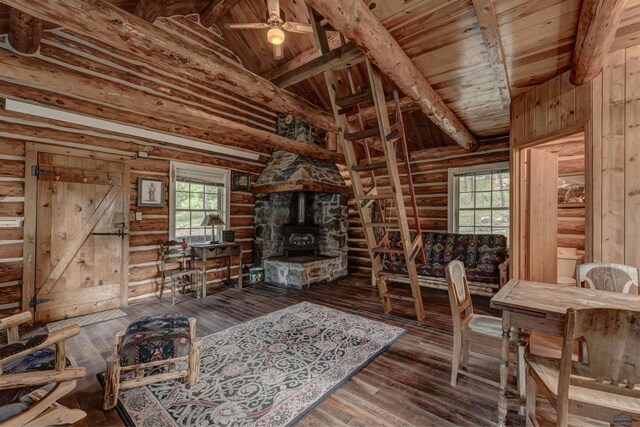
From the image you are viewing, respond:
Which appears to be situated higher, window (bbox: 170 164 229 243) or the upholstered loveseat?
window (bbox: 170 164 229 243)

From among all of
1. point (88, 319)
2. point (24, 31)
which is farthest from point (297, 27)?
point (88, 319)

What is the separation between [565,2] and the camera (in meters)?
1.99

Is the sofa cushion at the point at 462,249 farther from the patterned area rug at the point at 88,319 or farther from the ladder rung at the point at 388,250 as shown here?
the patterned area rug at the point at 88,319

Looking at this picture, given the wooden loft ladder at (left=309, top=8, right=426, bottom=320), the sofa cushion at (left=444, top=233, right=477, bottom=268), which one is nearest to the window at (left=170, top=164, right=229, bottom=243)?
the wooden loft ladder at (left=309, top=8, right=426, bottom=320)

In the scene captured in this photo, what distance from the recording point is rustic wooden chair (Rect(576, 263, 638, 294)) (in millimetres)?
2117

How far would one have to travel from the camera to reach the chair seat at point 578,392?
1295 millimetres

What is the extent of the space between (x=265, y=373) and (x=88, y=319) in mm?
2944

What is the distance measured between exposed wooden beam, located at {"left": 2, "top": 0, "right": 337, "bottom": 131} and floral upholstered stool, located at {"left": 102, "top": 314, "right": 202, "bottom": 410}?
7.58 ft

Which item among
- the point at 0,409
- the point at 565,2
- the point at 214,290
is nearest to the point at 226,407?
the point at 0,409

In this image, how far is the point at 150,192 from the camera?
14.9 feet

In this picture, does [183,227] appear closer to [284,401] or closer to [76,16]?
[76,16]

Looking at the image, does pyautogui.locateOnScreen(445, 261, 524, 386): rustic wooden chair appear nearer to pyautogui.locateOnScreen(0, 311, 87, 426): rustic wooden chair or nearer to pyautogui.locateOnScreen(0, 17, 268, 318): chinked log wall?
pyautogui.locateOnScreen(0, 311, 87, 426): rustic wooden chair

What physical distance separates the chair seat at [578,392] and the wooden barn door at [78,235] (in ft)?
16.6

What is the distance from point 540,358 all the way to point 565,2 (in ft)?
8.09
